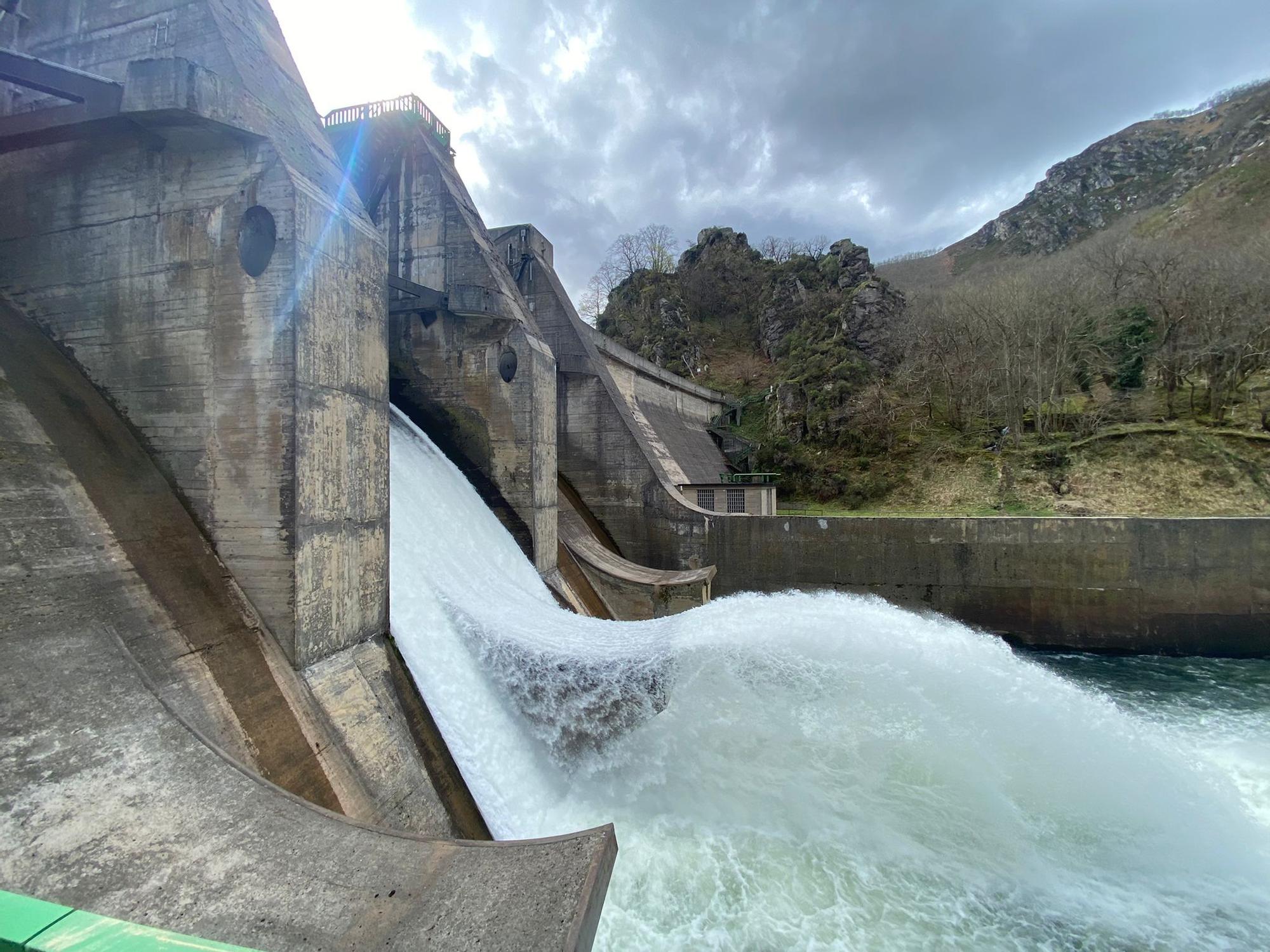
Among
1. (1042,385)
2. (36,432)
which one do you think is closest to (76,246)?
(36,432)

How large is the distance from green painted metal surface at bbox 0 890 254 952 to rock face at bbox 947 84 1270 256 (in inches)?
2799

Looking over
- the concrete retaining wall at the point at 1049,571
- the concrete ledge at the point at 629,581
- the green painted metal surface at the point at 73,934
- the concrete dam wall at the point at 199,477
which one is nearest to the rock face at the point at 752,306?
the concrete retaining wall at the point at 1049,571

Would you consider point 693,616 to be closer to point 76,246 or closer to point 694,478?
point 76,246

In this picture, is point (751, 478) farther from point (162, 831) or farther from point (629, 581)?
point (162, 831)

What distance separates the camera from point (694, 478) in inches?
818

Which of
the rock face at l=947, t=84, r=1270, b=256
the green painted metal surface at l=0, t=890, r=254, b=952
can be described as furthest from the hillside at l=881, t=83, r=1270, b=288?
the green painted metal surface at l=0, t=890, r=254, b=952

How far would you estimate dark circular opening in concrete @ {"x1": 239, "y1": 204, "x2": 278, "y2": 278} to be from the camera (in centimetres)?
496

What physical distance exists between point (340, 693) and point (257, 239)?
13.1 ft

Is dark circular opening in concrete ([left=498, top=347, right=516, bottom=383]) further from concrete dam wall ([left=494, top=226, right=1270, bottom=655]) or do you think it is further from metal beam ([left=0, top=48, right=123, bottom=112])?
metal beam ([left=0, top=48, right=123, bottom=112])

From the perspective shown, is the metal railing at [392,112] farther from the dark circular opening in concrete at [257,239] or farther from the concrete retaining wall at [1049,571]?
the concrete retaining wall at [1049,571]

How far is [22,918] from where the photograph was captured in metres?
1.13

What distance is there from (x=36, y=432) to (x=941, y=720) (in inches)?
311

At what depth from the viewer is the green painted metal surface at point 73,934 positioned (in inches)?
41.0

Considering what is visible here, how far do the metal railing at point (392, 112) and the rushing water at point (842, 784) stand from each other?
29.6 feet
